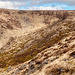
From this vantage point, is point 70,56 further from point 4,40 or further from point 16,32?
point 16,32

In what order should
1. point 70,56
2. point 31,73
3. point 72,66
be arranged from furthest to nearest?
point 31,73 → point 70,56 → point 72,66

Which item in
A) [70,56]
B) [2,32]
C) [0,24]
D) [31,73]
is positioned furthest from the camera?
[0,24]

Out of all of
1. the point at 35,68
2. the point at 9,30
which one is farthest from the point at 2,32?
the point at 35,68

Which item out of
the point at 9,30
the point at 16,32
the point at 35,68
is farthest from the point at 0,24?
the point at 35,68

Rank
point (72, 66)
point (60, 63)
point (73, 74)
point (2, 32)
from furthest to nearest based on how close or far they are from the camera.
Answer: point (2, 32), point (60, 63), point (72, 66), point (73, 74)

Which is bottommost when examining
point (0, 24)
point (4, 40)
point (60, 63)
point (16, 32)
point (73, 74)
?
point (73, 74)

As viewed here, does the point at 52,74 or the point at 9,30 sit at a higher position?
the point at 9,30

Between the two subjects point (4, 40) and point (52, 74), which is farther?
point (4, 40)

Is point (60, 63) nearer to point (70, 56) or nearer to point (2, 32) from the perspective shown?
point (70, 56)

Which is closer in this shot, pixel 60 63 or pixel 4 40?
pixel 60 63

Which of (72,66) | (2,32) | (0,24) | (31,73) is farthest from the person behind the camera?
(0,24)
